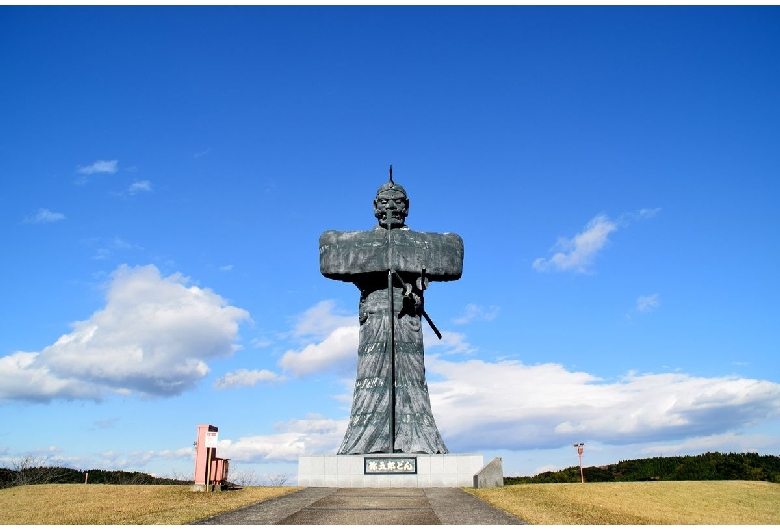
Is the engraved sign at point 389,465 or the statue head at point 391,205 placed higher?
the statue head at point 391,205

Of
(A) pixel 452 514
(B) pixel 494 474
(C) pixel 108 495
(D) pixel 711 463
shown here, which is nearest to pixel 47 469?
(C) pixel 108 495

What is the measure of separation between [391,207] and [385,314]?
3467 mm

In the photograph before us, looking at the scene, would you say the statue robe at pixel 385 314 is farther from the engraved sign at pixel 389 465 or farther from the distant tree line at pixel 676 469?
the distant tree line at pixel 676 469

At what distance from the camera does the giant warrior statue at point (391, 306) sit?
18797 millimetres

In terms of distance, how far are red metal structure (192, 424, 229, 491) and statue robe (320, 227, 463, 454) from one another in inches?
172

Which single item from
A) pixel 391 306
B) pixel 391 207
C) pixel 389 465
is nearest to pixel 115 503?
pixel 389 465

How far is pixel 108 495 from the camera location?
13750 mm

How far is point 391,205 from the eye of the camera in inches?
802

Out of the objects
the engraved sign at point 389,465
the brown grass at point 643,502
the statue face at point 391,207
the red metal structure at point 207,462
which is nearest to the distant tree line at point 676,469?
the brown grass at point 643,502

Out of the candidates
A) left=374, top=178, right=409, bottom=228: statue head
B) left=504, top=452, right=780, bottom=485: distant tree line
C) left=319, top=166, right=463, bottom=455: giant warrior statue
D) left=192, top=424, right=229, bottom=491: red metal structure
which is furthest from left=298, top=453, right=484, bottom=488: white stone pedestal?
left=374, top=178, right=409, bottom=228: statue head

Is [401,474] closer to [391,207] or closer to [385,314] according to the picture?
[385,314]

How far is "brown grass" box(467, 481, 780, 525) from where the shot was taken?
395 inches

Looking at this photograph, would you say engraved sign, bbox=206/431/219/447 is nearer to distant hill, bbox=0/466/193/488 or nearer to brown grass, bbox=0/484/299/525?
brown grass, bbox=0/484/299/525

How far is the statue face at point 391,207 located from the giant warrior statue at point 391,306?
3 cm
